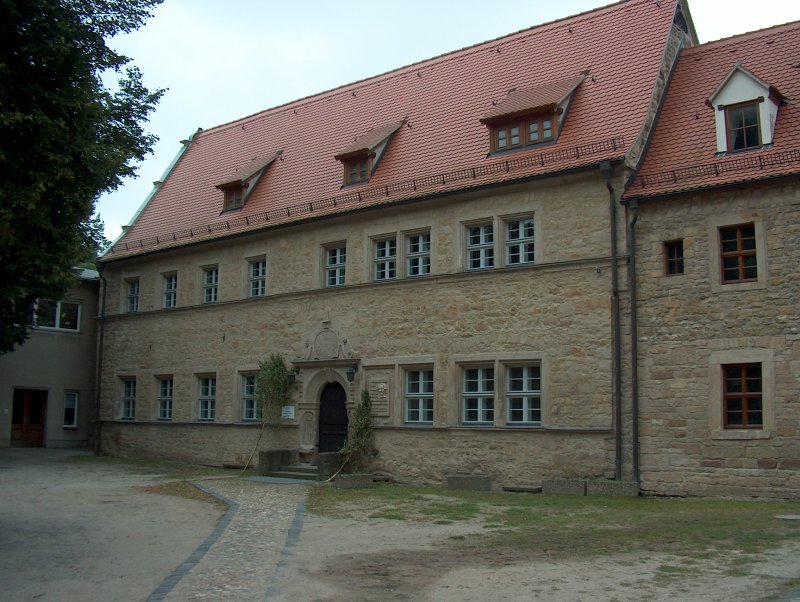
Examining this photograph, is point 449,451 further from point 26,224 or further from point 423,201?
point 26,224

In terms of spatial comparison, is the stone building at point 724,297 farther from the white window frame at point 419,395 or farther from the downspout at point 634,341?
the white window frame at point 419,395

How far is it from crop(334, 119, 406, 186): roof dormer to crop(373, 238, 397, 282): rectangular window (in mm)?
1922

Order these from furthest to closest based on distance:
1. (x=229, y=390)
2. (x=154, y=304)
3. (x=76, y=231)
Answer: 1. (x=154, y=304)
2. (x=229, y=390)
3. (x=76, y=231)

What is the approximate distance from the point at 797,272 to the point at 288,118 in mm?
17593

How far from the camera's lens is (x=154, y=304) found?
2728cm

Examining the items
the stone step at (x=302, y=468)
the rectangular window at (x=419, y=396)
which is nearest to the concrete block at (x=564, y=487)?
the rectangular window at (x=419, y=396)

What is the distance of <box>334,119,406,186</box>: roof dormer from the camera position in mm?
22625

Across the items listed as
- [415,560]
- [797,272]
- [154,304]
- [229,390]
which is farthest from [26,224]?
[154,304]

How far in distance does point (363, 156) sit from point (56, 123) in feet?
43.0

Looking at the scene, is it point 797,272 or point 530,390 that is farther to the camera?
point 530,390

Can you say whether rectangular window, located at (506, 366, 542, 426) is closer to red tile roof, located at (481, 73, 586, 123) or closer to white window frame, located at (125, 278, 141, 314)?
red tile roof, located at (481, 73, 586, 123)

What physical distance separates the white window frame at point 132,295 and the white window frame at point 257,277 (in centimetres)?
551

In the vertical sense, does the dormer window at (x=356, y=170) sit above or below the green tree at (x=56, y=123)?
above

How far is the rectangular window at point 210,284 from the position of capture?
2566cm
